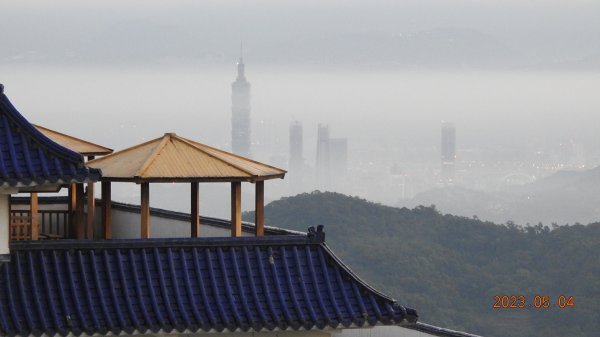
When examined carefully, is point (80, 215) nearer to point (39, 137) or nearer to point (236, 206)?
point (236, 206)

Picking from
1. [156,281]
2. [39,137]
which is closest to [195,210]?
[156,281]

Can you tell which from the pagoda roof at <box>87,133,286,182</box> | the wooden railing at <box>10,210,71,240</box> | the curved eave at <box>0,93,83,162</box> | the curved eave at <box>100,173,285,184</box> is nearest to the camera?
the curved eave at <box>0,93,83,162</box>

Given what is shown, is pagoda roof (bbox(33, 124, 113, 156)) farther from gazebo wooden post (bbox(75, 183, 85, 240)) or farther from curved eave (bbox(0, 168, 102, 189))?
curved eave (bbox(0, 168, 102, 189))

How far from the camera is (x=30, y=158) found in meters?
15.6

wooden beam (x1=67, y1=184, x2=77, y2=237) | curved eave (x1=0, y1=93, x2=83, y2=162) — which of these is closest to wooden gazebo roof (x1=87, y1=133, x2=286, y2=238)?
wooden beam (x1=67, y1=184, x2=77, y2=237)

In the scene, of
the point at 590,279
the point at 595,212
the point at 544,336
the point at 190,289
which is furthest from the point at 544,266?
the point at 190,289

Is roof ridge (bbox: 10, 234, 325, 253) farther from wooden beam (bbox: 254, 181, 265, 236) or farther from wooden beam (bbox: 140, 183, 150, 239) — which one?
wooden beam (bbox: 254, 181, 265, 236)

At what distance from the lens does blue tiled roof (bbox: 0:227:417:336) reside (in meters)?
15.9

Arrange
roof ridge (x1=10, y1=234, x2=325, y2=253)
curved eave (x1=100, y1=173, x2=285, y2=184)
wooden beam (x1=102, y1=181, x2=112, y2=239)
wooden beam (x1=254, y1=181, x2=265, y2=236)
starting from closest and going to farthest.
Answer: roof ridge (x1=10, y1=234, x2=325, y2=253) < curved eave (x1=100, y1=173, x2=285, y2=184) < wooden beam (x1=254, y1=181, x2=265, y2=236) < wooden beam (x1=102, y1=181, x2=112, y2=239)

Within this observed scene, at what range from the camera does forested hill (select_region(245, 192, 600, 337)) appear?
9069 cm

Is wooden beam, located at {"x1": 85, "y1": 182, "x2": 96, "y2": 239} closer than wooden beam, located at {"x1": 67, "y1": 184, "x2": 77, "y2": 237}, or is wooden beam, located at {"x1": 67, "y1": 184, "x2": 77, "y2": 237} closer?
wooden beam, located at {"x1": 85, "y1": 182, "x2": 96, "y2": 239}

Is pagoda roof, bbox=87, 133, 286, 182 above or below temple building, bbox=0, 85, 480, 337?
above
